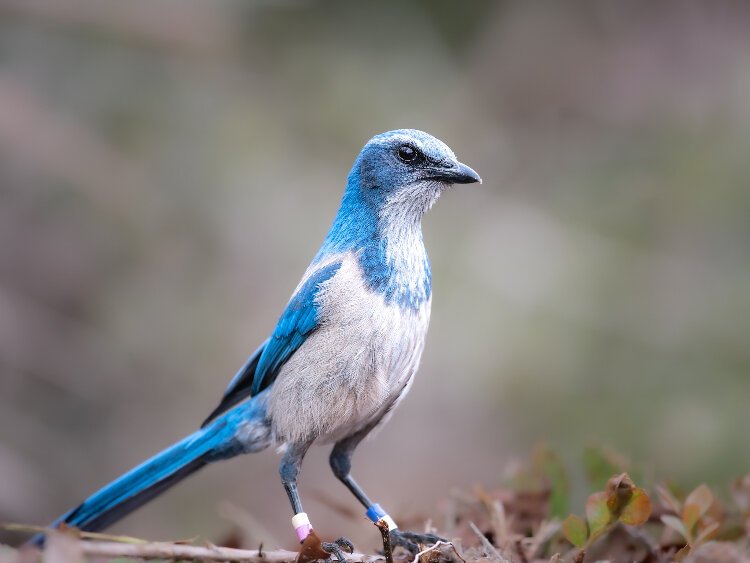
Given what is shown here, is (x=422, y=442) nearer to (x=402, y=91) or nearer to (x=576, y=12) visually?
(x=402, y=91)

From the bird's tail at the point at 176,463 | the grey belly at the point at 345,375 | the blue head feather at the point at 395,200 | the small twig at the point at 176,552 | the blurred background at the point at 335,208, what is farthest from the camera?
the blurred background at the point at 335,208

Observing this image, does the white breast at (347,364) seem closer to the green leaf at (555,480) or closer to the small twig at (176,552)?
the green leaf at (555,480)

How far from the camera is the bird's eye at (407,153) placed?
3326mm

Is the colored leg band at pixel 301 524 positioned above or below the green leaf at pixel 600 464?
above

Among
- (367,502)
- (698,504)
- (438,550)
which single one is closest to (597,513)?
(698,504)

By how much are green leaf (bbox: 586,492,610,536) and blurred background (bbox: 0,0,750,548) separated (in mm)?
3101

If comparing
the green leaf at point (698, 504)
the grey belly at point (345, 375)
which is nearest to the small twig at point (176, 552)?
the grey belly at point (345, 375)

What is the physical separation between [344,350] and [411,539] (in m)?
0.60

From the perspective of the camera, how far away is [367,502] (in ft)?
10.5

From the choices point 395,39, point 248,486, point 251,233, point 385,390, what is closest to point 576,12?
point 395,39

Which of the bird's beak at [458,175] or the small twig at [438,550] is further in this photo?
the bird's beak at [458,175]

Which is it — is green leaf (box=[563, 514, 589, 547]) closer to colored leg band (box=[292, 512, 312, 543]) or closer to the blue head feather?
colored leg band (box=[292, 512, 312, 543])

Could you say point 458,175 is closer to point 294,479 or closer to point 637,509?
point 294,479

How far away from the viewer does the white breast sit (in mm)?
3020
